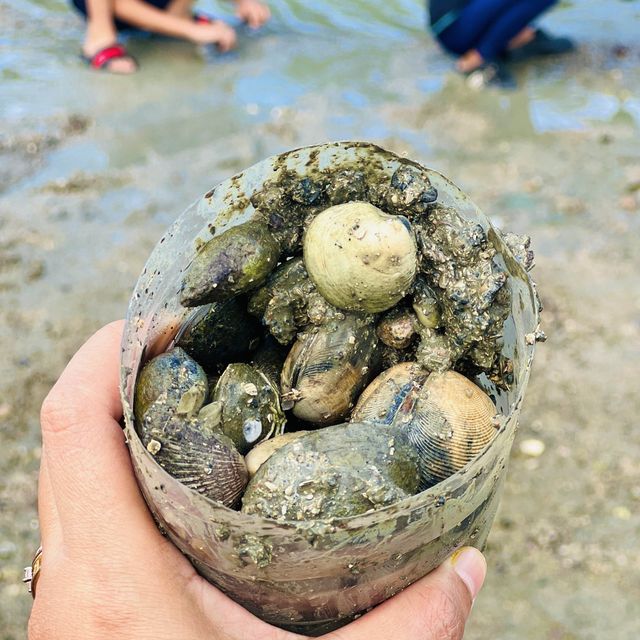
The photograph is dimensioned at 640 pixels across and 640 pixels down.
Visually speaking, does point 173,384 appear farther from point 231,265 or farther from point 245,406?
point 231,265

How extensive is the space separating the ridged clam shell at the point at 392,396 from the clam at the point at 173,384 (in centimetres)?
27

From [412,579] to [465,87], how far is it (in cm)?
435

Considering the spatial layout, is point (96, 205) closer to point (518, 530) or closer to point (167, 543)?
point (518, 530)

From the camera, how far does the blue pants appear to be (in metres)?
5.13

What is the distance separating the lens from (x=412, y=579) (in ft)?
4.04

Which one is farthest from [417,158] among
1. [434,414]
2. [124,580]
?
[124,580]

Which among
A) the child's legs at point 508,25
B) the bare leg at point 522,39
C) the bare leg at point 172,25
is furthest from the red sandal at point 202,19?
the bare leg at point 522,39

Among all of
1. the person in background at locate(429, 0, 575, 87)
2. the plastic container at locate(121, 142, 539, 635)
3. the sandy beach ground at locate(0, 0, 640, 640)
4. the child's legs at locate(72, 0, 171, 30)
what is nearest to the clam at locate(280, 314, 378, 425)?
the plastic container at locate(121, 142, 539, 635)

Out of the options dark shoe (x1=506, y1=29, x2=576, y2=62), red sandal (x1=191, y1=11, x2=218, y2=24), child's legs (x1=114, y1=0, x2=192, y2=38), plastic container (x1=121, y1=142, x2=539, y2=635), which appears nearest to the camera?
plastic container (x1=121, y1=142, x2=539, y2=635)

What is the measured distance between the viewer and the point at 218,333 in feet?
4.36

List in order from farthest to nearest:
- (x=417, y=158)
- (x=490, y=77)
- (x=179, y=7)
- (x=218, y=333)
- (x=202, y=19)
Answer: (x=202, y=19) → (x=179, y=7) → (x=490, y=77) → (x=417, y=158) → (x=218, y=333)

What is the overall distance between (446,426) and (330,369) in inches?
8.6

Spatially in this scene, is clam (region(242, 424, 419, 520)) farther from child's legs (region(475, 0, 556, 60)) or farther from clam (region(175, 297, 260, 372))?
child's legs (region(475, 0, 556, 60))

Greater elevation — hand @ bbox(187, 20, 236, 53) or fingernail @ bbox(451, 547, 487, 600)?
fingernail @ bbox(451, 547, 487, 600)
